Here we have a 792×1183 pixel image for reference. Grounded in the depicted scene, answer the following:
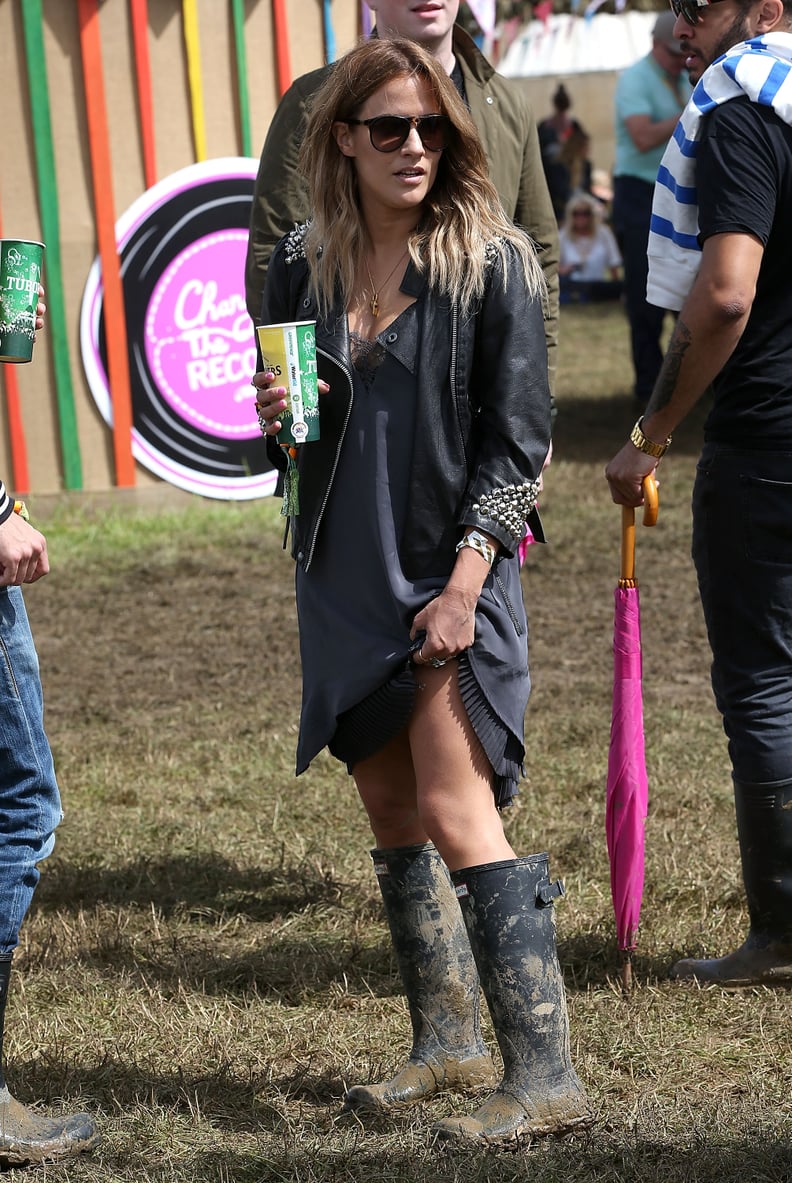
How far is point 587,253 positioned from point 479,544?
1678cm

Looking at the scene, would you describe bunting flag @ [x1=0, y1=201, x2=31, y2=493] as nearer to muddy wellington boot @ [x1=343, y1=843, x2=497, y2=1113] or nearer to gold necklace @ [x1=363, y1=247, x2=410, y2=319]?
gold necklace @ [x1=363, y1=247, x2=410, y2=319]

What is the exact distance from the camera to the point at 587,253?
62.4 ft

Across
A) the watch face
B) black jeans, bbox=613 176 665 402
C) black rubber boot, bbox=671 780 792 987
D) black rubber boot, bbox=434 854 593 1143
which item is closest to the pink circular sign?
the watch face

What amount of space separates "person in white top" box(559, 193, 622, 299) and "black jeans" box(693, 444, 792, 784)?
1548 cm

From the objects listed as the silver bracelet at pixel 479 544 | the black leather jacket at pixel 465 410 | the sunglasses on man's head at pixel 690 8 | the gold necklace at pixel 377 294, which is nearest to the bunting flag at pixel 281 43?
the sunglasses on man's head at pixel 690 8

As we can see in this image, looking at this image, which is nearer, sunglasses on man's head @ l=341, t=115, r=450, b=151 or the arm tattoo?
sunglasses on man's head @ l=341, t=115, r=450, b=151

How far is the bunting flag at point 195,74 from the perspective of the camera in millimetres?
8508

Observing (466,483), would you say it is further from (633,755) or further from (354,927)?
(354,927)

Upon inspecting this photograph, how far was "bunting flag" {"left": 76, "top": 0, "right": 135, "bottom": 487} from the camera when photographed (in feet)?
27.2

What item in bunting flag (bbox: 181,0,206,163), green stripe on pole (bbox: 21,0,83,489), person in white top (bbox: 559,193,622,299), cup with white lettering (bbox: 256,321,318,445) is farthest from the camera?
person in white top (bbox: 559,193,622,299)

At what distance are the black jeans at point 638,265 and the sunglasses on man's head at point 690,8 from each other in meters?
6.45

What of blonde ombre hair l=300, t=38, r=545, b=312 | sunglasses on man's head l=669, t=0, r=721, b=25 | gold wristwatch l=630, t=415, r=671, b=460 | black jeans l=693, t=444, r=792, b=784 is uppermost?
sunglasses on man's head l=669, t=0, r=721, b=25

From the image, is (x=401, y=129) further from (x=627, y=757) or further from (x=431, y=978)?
(x=431, y=978)

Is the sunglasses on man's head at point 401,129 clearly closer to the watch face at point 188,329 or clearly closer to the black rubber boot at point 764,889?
the black rubber boot at point 764,889
